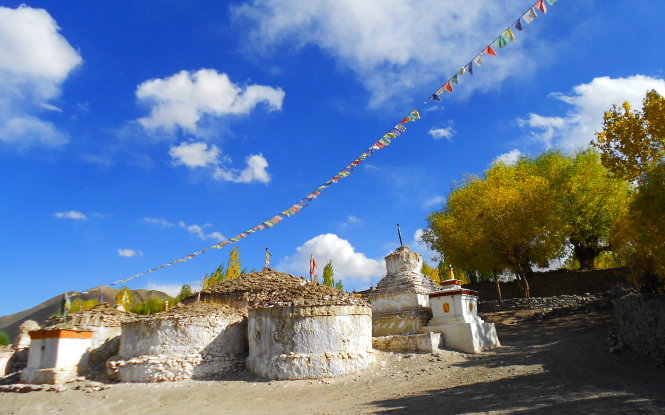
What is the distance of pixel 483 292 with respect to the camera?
34594mm

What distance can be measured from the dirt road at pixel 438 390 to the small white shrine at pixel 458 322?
2.44 ft

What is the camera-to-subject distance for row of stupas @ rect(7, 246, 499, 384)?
558 inches

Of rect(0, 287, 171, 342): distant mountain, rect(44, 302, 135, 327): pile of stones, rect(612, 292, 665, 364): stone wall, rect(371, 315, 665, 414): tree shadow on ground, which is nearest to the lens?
rect(371, 315, 665, 414): tree shadow on ground

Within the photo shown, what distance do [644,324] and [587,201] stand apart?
62.9 feet

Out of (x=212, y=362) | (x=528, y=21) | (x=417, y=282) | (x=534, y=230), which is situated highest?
(x=528, y=21)

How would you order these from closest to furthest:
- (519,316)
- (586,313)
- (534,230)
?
(586,313) < (519,316) < (534,230)

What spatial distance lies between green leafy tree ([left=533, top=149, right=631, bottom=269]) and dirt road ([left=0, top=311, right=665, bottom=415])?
48.5ft

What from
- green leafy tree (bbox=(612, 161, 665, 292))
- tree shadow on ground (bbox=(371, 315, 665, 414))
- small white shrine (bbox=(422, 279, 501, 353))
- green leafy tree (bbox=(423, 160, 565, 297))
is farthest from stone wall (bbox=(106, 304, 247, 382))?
green leafy tree (bbox=(423, 160, 565, 297))

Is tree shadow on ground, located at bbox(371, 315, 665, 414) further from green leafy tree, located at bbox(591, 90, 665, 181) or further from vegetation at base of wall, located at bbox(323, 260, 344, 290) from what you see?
vegetation at base of wall, located at bbox(323, 260, 344, 290)

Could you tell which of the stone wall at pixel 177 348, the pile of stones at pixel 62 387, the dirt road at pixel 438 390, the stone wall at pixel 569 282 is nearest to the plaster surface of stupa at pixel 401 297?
the dirt road at pixel 438 390

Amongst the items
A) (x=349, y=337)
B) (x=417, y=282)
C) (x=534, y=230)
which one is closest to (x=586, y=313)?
(x=534, y=230)

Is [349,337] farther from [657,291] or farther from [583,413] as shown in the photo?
[657,291]

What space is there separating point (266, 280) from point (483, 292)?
2124 cm

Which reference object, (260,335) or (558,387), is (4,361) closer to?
(260,335)
